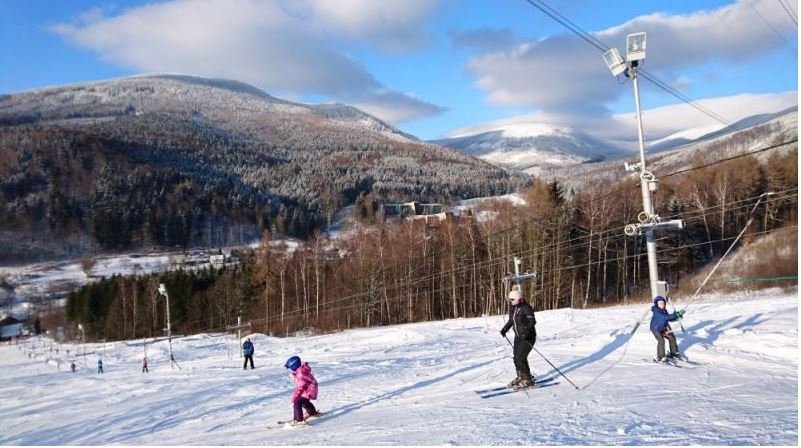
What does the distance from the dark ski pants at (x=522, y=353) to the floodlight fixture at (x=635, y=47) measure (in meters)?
10.6

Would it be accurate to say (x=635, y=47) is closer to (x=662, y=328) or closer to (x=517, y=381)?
(x=662, y=328)

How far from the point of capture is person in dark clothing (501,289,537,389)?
10.8 meters

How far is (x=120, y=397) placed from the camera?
765 inches

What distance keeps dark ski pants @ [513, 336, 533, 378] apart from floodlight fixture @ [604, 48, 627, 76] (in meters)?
10.7

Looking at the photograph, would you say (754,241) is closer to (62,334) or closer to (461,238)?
(461,238)

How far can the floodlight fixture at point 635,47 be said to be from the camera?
1709 cm

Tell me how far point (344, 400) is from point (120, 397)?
10.9 metres

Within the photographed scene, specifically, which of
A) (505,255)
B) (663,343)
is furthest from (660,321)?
(505,255)

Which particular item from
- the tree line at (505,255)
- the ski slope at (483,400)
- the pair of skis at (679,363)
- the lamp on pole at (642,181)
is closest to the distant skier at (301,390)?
the ski slope at (483,400)

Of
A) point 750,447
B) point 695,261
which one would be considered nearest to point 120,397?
point 750,447

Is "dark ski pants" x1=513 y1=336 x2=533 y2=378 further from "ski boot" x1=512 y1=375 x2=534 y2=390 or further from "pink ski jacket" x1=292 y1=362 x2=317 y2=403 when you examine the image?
"pink ski jacket" x1=292 y1=362 x2=317 y2=403

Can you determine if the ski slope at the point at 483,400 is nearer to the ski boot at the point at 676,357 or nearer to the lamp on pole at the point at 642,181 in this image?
the ski boot at the point at 676,357

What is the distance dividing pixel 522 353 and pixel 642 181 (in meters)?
7.96

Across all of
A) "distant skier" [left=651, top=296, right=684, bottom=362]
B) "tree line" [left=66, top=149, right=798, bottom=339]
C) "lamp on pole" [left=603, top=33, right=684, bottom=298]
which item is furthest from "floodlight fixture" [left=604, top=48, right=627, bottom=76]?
"tree line" [left=66, top=149, right=798, bottom=339]
